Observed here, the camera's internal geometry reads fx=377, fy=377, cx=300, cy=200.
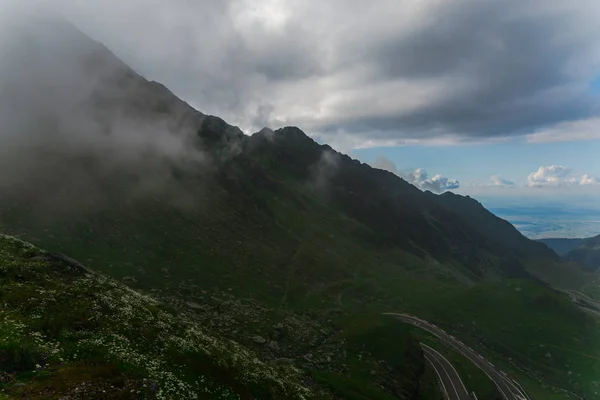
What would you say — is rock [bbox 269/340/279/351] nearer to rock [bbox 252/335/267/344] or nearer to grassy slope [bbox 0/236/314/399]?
rock [bbox 252/335/267/344]

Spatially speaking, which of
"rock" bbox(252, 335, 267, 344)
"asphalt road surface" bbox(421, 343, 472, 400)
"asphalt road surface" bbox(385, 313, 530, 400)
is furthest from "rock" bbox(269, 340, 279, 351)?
"asphalt road surface" bbox(385, 313, 530, 400)

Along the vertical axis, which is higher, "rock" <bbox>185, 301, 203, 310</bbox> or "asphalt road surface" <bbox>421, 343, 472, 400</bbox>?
"rock" <bbox>185, 301, 203, 310</bbox>

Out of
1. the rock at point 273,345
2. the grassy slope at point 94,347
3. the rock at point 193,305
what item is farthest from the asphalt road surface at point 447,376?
the rock at point 193,305

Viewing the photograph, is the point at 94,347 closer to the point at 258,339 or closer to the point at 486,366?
the point at 258,339

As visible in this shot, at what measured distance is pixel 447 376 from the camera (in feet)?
444

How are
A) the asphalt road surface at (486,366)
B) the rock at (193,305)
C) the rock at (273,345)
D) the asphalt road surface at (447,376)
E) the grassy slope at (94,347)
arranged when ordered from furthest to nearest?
1. the asphalt road surface at (486,366)
2. the rock at (193,305)
3. the asphalt road surface at (447,376)
4. the rock at (273,345)
5. the grassy slope at (94,347)

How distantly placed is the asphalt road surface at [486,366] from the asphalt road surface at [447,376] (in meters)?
14.9

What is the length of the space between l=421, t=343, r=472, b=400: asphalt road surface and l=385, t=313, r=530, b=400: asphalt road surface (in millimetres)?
14868

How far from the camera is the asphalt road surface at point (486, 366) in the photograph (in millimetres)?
135125

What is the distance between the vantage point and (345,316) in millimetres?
196250

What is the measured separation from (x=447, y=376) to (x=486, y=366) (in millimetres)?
30656

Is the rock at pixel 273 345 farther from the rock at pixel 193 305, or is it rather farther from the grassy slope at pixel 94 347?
the grassy slope at pixel 94 347

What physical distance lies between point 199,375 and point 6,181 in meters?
190

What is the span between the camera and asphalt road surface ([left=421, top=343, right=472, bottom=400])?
12251 centimetres
